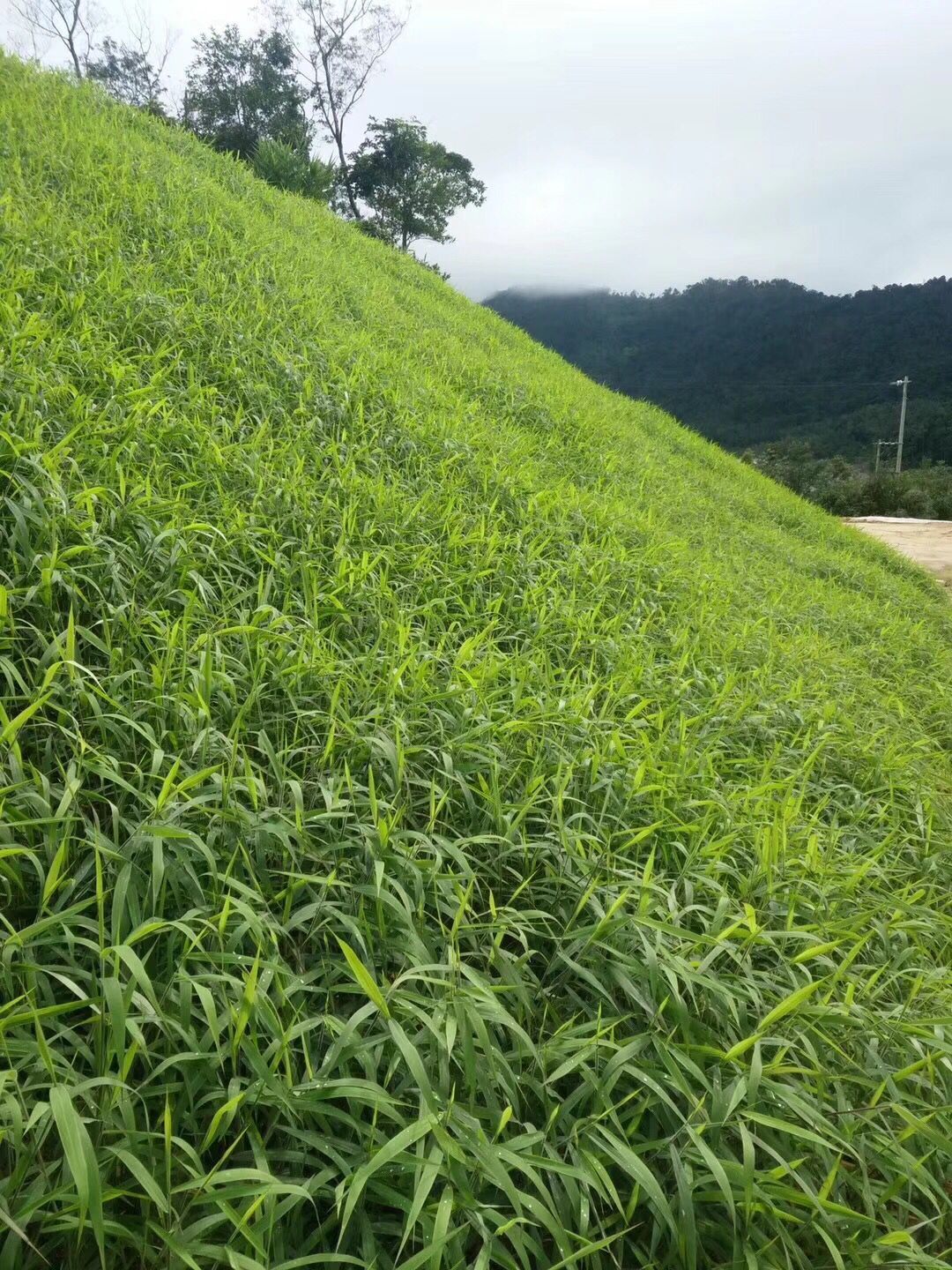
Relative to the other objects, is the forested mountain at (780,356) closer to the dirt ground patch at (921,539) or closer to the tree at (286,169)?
the dirt ground patch at (921,539)

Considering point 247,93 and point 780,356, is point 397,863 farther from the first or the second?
point 780,356

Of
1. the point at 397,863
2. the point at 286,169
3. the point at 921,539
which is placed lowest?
the point at 921,539

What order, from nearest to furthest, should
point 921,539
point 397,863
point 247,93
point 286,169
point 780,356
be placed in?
point 397,863, point 286,169, point 921,539, point 247,93, point 780,356

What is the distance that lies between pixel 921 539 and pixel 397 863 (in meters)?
12.5

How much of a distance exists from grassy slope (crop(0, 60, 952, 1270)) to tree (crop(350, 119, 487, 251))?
1840 cm

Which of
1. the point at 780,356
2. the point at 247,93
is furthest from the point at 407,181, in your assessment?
the point at 780,356

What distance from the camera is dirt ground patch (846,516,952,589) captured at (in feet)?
31.0

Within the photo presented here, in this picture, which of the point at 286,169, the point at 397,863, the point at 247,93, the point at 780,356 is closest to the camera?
the point at 397,863

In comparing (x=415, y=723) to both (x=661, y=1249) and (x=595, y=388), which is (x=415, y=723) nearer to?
(x=661, y=1249)

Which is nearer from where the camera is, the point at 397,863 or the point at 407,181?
the point at 397,863

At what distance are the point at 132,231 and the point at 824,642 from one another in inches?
177

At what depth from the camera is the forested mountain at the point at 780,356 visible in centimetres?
3406

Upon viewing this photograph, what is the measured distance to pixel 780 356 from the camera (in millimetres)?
41844

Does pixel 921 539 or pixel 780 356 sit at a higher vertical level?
pixel 780 356
